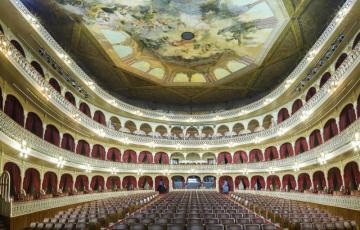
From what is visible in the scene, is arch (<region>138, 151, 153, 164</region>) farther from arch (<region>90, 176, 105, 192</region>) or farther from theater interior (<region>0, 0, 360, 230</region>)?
arch (<region>90, 176, 105, 192</region>)

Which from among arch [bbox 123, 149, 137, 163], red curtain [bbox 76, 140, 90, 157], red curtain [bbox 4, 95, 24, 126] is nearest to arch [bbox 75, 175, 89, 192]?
red curtain [bbox 76, 140, 90, 157]

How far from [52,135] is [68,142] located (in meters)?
3.34

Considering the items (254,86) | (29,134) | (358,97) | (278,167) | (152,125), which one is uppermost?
(254,86)

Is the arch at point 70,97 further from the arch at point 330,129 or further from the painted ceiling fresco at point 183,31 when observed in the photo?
the arch at point 330,129

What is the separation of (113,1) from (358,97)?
18.4 metres

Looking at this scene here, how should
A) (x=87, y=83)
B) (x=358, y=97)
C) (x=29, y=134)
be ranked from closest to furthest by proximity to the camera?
(x=29, y=134) → (x=358, y=97) → (x=87, y=83)

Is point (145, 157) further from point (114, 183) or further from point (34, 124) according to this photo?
point (34, 124)


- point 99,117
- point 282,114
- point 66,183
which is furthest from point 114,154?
point 282,114

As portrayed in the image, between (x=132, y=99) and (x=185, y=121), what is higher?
(x=132, y=99)

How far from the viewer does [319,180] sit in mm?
26578

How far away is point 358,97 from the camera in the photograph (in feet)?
60.8

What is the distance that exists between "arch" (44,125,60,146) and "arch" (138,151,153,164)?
16244 millimetres

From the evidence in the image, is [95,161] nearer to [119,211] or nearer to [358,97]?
[119,211]

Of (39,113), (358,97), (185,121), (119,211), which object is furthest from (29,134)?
(185,121)
